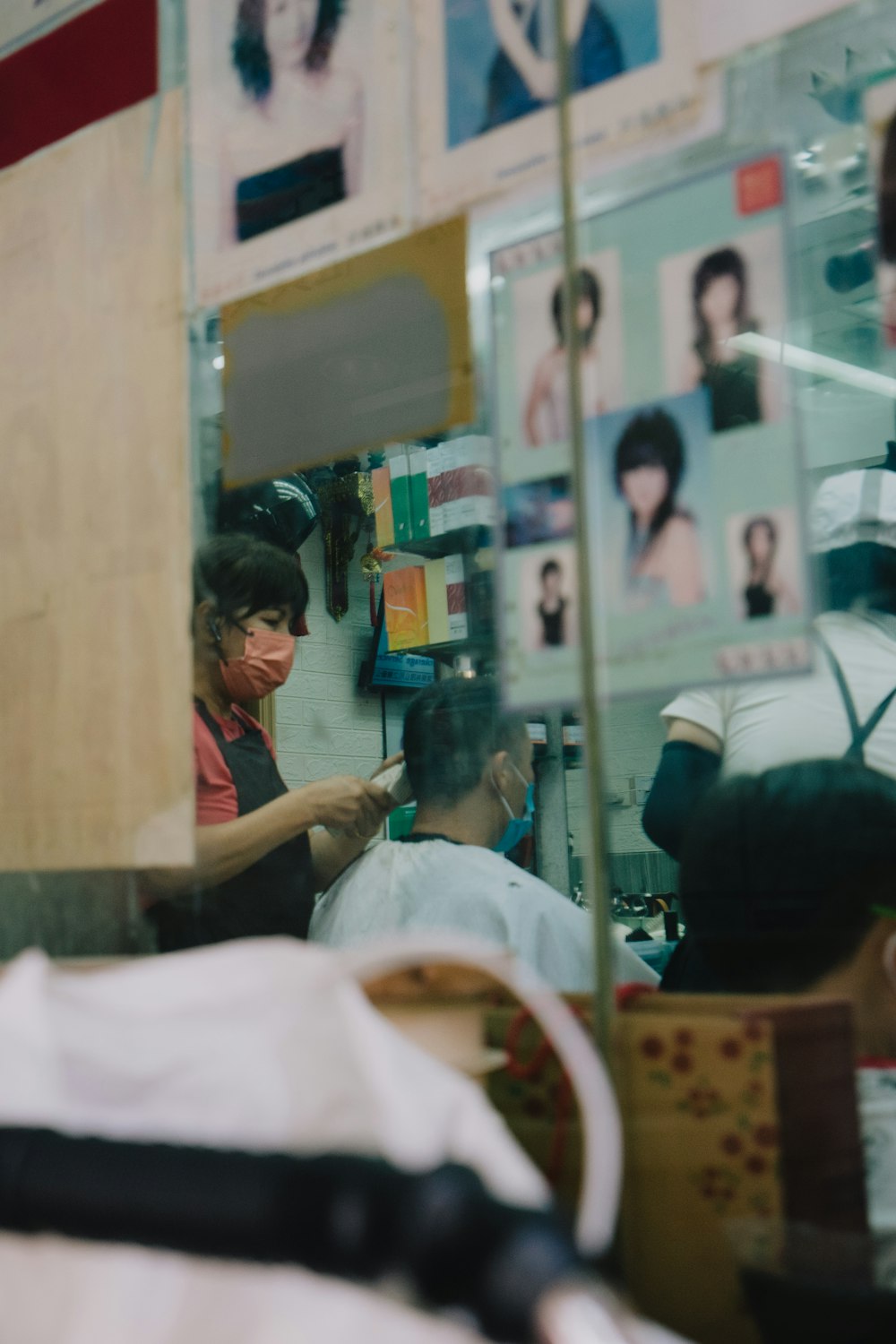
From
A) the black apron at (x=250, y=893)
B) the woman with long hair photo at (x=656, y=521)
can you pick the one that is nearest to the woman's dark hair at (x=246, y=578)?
the black apron at (x=250, y=893)

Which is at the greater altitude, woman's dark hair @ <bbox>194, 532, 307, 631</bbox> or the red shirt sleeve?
woman's dark hair @ <bbox>194, 532, 307, 631</bbox>

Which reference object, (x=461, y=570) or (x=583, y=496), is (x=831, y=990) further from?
(x=461, y=570)

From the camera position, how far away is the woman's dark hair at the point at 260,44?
155cm

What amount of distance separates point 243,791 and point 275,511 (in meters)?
0.38

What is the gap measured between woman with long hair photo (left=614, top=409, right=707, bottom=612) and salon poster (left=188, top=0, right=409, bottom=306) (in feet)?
1.40

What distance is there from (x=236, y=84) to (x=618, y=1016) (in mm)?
1211

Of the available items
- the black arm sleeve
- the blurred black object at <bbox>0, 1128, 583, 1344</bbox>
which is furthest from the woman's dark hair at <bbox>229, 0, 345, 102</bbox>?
the blurred black object at <bbox>0, 1128, 583, 1344</bbox>

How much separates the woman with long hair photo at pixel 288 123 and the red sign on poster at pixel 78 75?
0.18 m

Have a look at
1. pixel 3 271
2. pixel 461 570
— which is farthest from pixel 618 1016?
pixel 3 271

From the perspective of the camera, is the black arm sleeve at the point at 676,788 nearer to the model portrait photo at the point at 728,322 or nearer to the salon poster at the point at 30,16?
the model portrait photo at the point at 728,322

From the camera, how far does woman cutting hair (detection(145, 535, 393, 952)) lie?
164 centimetres

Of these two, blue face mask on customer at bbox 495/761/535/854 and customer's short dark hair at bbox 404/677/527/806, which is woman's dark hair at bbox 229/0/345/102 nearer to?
customer's short dark hair at bbox 404/677/527/806

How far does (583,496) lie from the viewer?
1.29 metres

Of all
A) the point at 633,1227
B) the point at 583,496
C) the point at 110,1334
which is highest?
the point at 583,496
